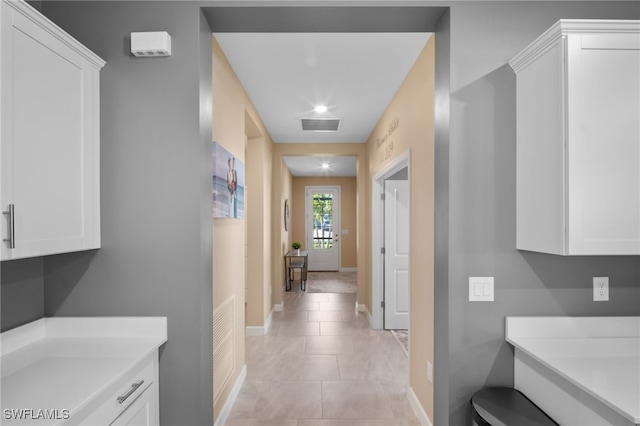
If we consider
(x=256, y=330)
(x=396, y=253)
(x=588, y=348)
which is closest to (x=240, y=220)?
(x=256, y=330)

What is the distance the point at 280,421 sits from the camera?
2.51m

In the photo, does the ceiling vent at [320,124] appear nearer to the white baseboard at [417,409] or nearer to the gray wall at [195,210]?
the gray wall at [195,210]

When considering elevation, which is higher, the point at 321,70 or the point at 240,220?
the point at 321,70

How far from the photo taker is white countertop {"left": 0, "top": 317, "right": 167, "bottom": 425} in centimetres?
115

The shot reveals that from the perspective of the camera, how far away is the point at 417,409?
8.50 feet

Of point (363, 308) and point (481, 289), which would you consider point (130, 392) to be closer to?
point (481, 289)

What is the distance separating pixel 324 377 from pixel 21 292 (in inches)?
95.0

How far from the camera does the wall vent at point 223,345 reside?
2.35m

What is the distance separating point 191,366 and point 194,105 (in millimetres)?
1332

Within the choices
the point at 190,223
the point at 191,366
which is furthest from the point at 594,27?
the point at 191,366

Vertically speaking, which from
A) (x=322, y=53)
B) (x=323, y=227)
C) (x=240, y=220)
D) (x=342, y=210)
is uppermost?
(x=322, y=53)

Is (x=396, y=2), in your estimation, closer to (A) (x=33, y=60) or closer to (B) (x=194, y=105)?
(B) (x=194, y=105)

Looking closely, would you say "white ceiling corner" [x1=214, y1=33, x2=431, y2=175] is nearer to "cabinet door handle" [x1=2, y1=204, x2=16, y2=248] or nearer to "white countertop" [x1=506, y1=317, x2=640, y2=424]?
"cabinet door handle" [x1=2, y1=204, x2=16, y2=248]

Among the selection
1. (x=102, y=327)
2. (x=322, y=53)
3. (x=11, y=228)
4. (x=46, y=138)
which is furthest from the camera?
(x=322, y=53)
